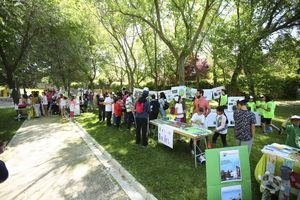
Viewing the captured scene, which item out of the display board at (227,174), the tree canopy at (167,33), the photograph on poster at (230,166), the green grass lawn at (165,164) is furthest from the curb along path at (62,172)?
the tree canopy at (167,33)

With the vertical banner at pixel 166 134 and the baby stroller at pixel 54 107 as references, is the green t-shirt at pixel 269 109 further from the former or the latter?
the baby stroller at pixel 54 107

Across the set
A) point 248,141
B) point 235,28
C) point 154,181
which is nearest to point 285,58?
point 235,28

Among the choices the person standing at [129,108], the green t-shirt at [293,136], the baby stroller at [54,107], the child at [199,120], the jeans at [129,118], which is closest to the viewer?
the green t-shirt at [293,136]

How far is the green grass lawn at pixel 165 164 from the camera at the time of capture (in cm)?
576

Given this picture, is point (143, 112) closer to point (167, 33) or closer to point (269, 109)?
point (269, 109)

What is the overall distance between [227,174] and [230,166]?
0.50ft

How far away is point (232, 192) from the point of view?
186 inches

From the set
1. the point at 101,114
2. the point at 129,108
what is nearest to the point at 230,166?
the point at 129,108

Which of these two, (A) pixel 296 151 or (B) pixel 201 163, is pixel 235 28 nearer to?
(B) pixel 201 163

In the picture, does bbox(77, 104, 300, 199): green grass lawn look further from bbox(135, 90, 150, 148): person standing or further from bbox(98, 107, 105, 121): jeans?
bbox(98, 107, 105, 121): jeans

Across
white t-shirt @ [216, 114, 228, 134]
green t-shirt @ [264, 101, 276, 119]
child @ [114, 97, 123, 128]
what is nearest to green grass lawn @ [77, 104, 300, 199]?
green t-shirt @ [264, 101, 276, 119]

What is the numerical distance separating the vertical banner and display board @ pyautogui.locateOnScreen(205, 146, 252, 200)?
3.35m

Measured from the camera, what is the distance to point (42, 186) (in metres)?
6.28

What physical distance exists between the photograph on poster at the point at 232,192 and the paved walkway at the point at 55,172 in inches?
83.3
